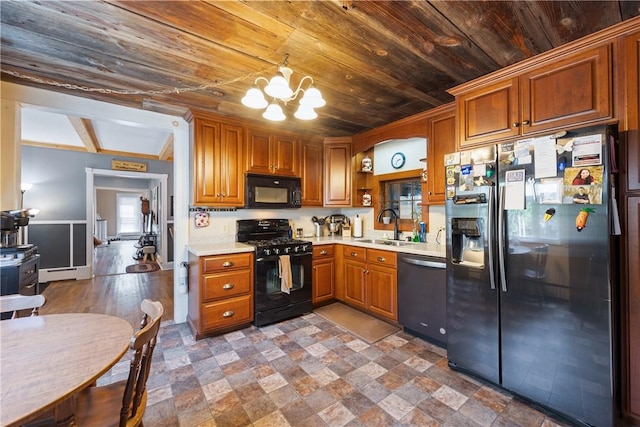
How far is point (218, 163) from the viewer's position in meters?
3.03

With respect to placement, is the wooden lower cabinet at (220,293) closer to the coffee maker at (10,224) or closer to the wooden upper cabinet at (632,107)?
the coffee maker at (10,224)

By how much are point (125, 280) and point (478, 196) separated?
18.7 ft

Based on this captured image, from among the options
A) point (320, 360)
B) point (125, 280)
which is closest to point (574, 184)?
point (320, 360)

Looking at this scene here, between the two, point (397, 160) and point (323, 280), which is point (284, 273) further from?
point (397, 160)

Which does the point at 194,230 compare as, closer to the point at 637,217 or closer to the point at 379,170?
the point at 379,170

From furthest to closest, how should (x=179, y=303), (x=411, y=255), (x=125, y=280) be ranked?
(x=125, y=280)
(x=179, y=303)
(x=411, y=255)

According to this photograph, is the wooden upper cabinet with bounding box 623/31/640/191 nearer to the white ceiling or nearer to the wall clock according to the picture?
the wall clock

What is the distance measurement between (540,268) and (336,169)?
264 centimetres

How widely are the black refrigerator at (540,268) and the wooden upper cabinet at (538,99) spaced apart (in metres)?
0.18

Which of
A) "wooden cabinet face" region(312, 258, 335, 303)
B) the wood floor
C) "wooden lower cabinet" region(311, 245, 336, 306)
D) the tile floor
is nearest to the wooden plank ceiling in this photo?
"wooden lower cabinet" region(311, 245, 336, 306)

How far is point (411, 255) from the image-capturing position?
8.80 ft

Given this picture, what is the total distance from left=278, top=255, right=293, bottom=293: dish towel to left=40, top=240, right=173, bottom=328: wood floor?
4.86ft

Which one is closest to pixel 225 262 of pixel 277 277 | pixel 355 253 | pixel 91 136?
pixel 277 277

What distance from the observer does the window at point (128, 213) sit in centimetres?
1184
